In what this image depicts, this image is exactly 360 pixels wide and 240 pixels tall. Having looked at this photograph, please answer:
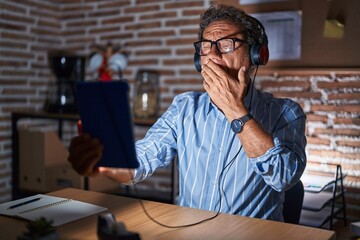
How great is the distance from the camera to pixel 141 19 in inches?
115

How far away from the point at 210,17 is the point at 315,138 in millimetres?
1085

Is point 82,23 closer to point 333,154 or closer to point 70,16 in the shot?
point 70,16

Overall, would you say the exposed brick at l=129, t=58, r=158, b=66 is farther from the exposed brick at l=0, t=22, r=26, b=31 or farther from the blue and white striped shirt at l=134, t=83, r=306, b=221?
the blue and white striped shirt at l=134, t=83, r=306, b=221

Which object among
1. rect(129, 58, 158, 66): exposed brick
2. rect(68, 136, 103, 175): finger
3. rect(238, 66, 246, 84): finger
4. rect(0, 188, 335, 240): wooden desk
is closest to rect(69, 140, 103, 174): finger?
rect(68, 136, 103, 175): finger

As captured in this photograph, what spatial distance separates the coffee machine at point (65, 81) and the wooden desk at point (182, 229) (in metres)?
1.87

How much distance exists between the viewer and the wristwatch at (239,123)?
4.07ft

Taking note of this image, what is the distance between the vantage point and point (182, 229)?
3.25ft

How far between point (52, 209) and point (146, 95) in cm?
164

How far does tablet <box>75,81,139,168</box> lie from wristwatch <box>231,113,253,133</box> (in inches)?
17.4

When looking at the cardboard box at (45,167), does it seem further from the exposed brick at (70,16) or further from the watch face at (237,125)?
the watch face at (237,125)

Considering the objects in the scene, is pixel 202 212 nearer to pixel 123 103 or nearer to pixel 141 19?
pixel 123 103

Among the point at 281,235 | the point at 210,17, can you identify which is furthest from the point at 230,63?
the point at 281,235

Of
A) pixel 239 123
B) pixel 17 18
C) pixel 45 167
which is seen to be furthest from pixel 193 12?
pixel 239 123

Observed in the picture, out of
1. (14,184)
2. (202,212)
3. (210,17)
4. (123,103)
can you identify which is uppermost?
(210,17)
